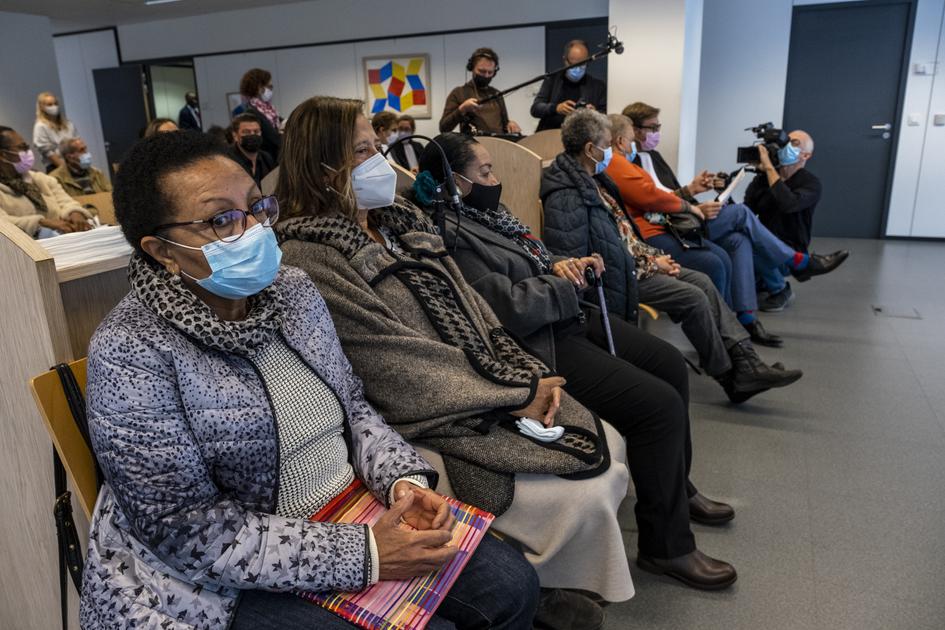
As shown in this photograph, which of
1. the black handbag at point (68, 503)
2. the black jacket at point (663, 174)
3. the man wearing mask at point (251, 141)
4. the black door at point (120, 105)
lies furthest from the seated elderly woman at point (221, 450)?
the black door at point (120, 105)

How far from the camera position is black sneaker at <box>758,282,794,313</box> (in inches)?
163

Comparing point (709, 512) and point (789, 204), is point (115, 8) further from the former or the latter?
point (709, 512)

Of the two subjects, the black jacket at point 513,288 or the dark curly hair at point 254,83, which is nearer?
the black jacket at point 513,288

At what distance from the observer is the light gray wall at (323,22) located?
6.55 metres

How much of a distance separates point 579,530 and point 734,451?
1304 mm

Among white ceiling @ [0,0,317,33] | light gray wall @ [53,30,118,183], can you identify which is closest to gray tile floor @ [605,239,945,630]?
white ceiling @ [0,0,317,33]

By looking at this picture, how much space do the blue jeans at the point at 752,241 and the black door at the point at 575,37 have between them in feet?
9.85

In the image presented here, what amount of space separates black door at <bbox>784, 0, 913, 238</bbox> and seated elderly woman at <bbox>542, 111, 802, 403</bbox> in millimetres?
4268

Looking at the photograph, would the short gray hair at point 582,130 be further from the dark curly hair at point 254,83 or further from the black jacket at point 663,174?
the dark curly hair at point 254,83

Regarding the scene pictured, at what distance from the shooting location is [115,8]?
7285 millimetres

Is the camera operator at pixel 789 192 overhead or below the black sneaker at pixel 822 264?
overhead

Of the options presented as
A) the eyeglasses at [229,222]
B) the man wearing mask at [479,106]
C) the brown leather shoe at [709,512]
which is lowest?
the brown leather shoe at [709,512]

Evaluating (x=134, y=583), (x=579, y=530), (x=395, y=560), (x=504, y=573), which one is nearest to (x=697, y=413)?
(x=579, y=530)

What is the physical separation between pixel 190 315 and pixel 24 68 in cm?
831
